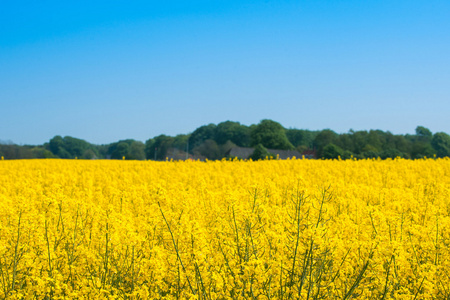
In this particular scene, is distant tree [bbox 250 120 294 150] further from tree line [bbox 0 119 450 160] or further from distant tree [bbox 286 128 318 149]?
distant tree [bbox 286 128 318 149]

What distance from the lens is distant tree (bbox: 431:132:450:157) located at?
72.2 metres

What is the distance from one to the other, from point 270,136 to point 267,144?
1814mm

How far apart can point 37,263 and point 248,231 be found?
7.16 feet

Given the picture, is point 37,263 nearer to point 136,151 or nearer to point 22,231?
point 22,231

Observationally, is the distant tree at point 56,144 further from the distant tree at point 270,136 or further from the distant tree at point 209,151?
the distant tree at point 270,136

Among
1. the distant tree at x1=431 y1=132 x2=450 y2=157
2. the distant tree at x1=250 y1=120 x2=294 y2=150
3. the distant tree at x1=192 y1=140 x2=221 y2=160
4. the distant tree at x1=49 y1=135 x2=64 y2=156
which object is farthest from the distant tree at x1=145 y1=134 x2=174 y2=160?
the distant tree at x1=431 y1=132 x2=450 y2=157

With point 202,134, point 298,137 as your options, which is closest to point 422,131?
point 298,137

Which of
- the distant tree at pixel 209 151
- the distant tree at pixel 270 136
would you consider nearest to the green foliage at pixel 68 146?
the distant tree at pixel 209 151

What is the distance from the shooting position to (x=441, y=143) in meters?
76.1

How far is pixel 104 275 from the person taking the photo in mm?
3926

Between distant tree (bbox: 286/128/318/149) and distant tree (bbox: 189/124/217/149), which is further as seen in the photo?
distant tree (bbox: 286/128/318/149)

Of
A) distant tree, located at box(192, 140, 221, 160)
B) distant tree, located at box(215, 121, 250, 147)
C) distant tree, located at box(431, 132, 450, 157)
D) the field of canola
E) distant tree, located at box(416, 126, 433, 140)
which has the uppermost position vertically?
distant tree, located at box(416, 126, 433, 140)

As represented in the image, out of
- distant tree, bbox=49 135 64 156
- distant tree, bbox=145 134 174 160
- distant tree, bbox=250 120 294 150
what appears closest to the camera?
distant tree, bbox=250 120 294 150

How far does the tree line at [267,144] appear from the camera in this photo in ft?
177
